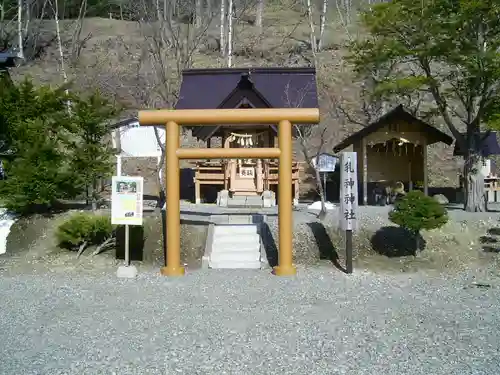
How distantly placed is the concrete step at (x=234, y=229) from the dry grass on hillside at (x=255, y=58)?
1287cm

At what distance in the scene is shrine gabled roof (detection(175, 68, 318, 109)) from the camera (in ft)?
52.3

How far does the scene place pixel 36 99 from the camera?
1270cm

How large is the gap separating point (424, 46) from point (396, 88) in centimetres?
125

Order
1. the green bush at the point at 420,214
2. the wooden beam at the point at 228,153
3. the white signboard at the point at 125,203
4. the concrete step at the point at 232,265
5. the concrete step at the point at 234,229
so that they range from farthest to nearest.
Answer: the concrete step at the point at 234,229 → the green bush at the point at 420,214 → the concrete step at the point at 232,265 → the wooden beam at the point at 228,153 → the white signboard at the point at 125,203

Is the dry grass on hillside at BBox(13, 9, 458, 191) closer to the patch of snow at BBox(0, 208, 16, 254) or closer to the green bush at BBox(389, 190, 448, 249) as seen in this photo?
the patch of snow at BBox(0, 208, 16, 254)

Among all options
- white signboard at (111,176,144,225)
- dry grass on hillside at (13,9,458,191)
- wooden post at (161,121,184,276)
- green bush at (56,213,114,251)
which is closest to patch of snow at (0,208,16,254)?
green bush at (56,213,114,251)

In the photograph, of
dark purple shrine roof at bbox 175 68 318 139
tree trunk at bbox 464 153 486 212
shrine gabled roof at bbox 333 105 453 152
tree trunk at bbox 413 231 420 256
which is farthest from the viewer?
dark purple shrine roof at bbox 175 68 318 139

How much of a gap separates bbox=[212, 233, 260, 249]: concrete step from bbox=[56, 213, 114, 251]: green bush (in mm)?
2161

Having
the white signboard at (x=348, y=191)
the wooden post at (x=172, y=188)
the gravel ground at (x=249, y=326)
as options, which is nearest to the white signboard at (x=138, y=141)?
the wooden post at (x=172, y=188)

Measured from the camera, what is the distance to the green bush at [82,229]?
35.1 feet

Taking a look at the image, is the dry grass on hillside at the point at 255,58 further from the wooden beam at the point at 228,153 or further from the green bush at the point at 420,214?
the wooden beam at the point at 228,153

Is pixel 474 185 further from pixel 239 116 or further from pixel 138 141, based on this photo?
pixel 138 141

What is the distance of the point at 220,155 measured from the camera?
9984 mm

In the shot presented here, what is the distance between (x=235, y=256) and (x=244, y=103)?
6.31m
